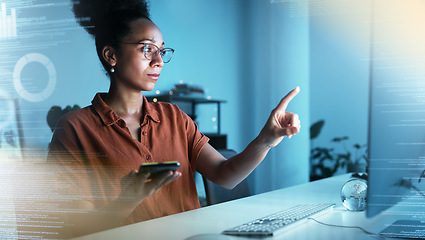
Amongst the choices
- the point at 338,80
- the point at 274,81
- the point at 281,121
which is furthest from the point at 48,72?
the point at 338,80

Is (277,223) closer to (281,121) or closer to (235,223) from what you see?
(235,223)

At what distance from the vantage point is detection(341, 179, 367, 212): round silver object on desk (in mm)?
1030

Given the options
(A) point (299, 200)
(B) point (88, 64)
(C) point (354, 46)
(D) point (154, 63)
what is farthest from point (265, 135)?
(C) point (354, 46)

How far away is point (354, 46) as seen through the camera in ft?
12.2

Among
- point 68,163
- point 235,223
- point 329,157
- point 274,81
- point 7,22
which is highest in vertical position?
point 7,22

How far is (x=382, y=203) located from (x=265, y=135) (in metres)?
0.43

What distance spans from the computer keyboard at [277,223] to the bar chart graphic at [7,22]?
70cm

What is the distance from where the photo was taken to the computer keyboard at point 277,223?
2.51 feet

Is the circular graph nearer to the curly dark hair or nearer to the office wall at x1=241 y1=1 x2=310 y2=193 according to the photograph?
the curly dark hair

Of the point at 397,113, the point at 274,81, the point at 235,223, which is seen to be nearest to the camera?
the point at 397,113

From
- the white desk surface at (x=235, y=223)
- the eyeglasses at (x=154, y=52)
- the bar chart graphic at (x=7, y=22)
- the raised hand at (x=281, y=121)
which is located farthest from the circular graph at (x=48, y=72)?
the raised hand at (x=281, y=121)

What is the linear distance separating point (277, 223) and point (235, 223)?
112mm

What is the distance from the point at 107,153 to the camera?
101 cm

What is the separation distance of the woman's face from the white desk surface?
36 centimetres
